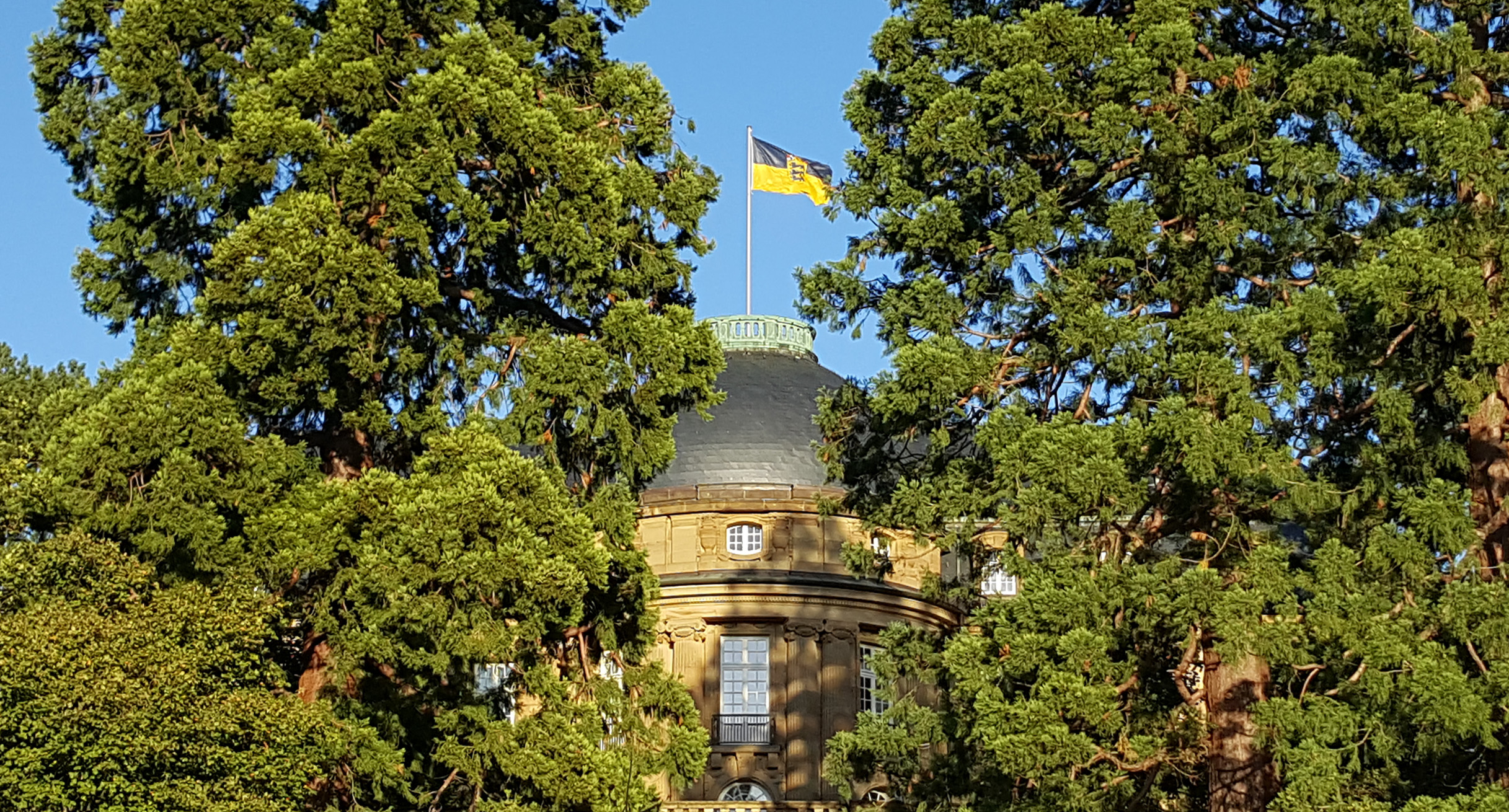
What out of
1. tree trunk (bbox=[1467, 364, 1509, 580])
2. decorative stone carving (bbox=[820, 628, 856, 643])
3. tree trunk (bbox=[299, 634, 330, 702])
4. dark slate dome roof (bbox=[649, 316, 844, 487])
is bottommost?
tree trunk (bbox=[299, 634, 330, 702])

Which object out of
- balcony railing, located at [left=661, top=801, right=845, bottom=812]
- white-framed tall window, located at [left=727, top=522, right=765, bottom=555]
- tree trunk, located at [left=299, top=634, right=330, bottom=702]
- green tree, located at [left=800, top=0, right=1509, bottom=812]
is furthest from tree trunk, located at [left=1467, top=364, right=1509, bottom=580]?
white-framed tall window, located at [left=727, top=522, right=765, bottom=555]

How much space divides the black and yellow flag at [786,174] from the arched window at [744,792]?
38.5 feet

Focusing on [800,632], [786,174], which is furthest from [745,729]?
[786,174]

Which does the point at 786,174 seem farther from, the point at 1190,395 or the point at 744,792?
the point at 1190,395

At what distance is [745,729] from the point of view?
36594 mm

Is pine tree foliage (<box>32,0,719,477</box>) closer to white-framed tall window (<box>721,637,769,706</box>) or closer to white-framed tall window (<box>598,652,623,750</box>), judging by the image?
white-framed tall window (<box>598,652,623,750</box>)

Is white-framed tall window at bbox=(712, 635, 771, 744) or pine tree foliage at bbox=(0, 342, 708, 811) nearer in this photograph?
pine tree foliage at bbox=(0, 342, 708, 811)

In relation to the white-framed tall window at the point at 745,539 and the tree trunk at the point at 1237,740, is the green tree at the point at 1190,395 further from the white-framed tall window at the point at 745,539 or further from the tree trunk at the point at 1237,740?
the white-framed tall window at the point at 745,539

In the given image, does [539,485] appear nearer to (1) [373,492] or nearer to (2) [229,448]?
(1) [373,492]

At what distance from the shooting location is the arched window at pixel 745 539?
37000 mm

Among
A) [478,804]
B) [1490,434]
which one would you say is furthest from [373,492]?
[1490,434]

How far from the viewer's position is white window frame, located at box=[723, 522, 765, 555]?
121 feet

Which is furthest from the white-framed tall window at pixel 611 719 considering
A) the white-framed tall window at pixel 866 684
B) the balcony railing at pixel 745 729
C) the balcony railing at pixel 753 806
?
the white-framed tall window at pixel 866 684

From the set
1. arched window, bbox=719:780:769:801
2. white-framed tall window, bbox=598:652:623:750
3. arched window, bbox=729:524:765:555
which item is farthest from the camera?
arched window, bbox=729:524:765:555
